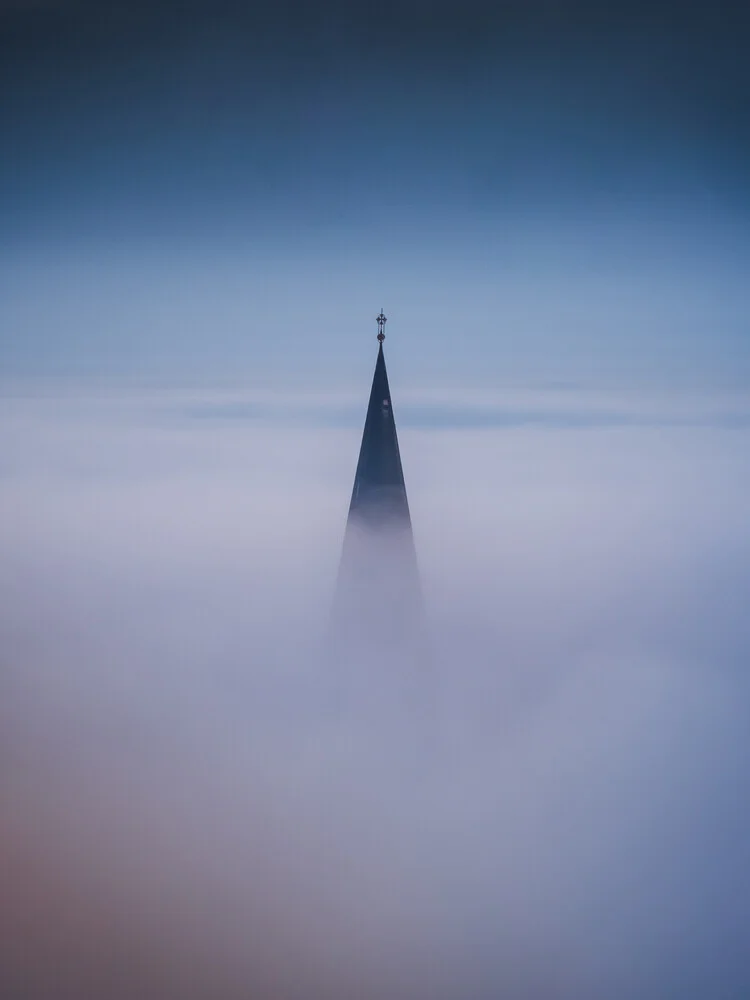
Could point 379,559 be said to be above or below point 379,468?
below

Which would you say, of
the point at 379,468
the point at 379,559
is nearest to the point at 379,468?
the point at 379,468

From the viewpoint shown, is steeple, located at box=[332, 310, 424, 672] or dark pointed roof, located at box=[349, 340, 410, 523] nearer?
dark pointed roof, located at box=[349, 340, 410, 523]

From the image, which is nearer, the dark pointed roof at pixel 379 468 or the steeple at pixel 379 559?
the dark pointed roof at pixel 379 468

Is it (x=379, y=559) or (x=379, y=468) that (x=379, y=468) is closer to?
(x=379, y=468)

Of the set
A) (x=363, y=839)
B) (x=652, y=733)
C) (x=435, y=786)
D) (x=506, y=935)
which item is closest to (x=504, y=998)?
(x=506, y=935)

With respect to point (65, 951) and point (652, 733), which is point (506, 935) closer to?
point (65, 951)

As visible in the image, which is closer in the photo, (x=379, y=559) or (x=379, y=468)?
(x=379, y=468)
